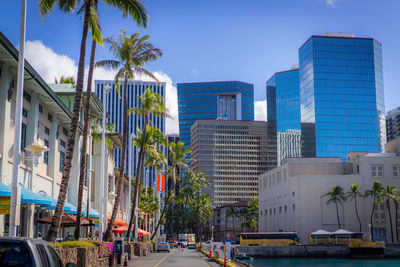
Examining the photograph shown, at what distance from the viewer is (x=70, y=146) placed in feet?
69.6

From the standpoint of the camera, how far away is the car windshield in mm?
7207

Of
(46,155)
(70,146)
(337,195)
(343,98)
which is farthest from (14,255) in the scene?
(343,98)

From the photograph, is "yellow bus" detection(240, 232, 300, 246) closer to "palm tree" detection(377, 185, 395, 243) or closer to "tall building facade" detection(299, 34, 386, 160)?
"palm tree" detection(377, 185, 395, 243)

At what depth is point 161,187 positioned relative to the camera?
71.6 metres

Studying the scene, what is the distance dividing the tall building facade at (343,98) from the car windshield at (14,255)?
161m

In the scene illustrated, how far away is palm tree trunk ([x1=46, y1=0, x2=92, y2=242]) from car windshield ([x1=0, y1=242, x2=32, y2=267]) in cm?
1308

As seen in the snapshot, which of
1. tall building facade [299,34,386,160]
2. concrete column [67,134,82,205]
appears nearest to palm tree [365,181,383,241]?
tall building facade [299,34,386,160]

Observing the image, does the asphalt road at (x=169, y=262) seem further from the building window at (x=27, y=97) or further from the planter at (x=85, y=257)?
the building window at (x=27, y=97)

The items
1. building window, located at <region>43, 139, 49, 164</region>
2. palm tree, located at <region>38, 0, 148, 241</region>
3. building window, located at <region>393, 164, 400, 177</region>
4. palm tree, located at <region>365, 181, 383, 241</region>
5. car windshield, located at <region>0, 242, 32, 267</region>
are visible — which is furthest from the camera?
building window, located at <region>393, 164, 400, 177</region>

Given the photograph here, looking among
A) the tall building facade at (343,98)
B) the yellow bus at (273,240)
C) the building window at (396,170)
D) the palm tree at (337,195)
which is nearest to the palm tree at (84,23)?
the yellow bus at (273,240)

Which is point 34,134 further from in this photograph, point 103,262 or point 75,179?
point 75,179

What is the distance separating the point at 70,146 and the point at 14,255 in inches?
562

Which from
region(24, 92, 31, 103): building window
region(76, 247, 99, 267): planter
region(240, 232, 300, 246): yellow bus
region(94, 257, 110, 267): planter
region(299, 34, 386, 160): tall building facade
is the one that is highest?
region(299, 34, 386, 160): tall building facade

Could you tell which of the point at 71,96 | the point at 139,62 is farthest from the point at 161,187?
the point at 139,62
